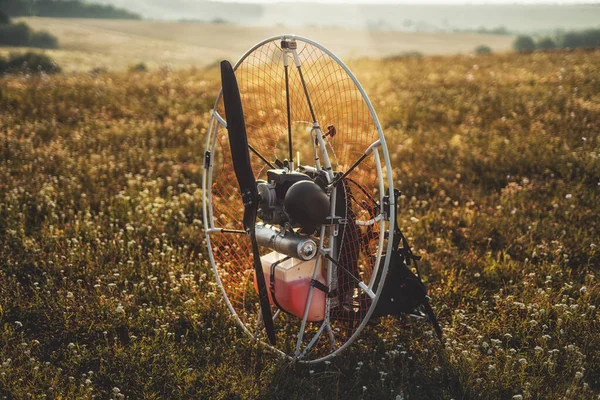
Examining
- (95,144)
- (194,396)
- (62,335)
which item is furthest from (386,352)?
(95,144)

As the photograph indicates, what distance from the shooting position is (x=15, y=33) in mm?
27406

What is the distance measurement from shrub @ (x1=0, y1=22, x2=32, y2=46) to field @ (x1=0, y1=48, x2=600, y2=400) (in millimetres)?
17202

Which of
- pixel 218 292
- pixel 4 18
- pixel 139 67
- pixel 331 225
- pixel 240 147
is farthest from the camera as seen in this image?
pixel 4 18

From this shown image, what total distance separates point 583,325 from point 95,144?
8.57 m

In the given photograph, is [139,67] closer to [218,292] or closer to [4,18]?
[4,18]

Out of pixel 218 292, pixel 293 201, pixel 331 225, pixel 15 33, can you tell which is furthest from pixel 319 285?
pixel 15 33

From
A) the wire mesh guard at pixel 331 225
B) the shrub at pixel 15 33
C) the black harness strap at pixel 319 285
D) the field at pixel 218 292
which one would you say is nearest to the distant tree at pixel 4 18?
the shrub at pixel 15 33

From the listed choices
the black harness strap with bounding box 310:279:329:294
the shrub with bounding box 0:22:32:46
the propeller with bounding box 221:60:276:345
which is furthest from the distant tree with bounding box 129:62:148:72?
the black harness strap with bounding box 310:279:329:294

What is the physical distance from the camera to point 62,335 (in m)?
4.82

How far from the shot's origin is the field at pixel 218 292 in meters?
4.22

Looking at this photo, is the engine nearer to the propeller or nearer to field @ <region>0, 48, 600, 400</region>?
the propeller

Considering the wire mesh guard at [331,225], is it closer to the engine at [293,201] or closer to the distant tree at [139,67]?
the engine at [293,201]

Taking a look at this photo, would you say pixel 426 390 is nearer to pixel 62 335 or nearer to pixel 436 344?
pixel 436 344

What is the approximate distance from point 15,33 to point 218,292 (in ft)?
89.8
